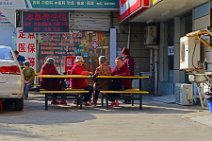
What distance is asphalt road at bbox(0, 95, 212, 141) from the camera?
8320 millimetres

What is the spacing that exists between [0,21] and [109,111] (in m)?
12.9

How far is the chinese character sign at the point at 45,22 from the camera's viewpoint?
19.5 meters

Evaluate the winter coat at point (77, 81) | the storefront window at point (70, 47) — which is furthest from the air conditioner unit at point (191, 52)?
the storefront window at point (70, 47)

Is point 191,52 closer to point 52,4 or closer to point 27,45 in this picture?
point 52,4

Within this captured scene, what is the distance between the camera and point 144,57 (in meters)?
20.2

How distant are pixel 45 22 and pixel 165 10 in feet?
19.1

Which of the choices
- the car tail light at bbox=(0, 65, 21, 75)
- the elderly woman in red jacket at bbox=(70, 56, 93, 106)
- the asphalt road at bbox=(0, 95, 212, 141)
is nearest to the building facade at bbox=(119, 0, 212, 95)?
the elderly woman in red jacket at bbox=(70, 56, 93, 106)

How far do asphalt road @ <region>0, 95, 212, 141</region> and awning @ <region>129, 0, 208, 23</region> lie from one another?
3144 millimetres

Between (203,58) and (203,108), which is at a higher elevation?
(203,58)

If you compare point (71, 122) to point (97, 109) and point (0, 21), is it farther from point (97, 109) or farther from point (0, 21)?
point (0, 21)

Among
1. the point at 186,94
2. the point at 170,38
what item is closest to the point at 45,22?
the point at 170,38

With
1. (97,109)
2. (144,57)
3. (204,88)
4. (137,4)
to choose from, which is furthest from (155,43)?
(97,109)

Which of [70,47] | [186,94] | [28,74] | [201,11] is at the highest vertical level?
[201,11]

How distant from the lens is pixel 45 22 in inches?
769
